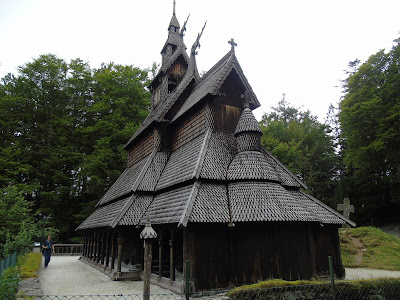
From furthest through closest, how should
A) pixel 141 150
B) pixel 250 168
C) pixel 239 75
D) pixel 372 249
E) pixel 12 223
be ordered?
1. pixel 141 150
2. pixel 372 249
3. pixel 239 75
4. pixel 12 223
5. pixel 250 168

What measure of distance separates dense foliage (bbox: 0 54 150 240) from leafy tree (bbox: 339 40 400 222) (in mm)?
20487

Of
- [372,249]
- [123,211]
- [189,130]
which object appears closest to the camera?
[123,211]

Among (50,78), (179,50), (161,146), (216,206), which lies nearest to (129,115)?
(50,78)

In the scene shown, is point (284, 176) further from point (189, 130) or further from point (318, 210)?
point (189, 130)

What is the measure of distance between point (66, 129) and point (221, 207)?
88.3 ft

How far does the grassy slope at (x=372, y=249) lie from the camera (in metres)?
14.6

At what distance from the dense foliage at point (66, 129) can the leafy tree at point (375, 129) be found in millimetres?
20487

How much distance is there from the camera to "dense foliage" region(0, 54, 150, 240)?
27297 millimetres

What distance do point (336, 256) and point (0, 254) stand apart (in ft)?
43.1

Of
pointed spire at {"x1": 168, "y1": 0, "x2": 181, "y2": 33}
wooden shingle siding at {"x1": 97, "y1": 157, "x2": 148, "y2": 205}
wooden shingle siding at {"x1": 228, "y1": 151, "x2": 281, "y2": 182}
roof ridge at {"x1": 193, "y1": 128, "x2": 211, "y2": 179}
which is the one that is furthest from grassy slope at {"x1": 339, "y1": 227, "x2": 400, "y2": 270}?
pointed spire at {"x1": 168, "y1": 0, "x2": 181, "y2": 33}

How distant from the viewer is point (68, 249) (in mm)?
26969

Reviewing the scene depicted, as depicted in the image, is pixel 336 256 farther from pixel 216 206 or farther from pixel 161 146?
pixel 161 146

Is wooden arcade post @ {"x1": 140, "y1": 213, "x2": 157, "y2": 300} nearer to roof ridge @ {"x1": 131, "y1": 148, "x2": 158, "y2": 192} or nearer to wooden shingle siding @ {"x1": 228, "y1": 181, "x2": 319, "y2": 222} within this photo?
wooden shingle siding @ {"x1": 228, "y1": 181, "x2": 319, "y2": 222}

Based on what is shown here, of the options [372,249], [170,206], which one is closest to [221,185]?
[170,206]
